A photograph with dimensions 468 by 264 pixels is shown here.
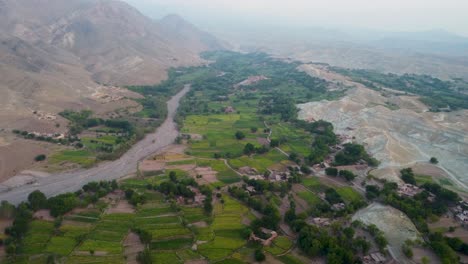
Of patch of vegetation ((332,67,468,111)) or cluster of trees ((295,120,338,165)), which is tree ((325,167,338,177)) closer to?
cluster of trees ((295,120,338,165))

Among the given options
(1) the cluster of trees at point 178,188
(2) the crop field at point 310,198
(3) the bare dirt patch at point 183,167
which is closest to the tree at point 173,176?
(1) the cluster of trees at point 178,188

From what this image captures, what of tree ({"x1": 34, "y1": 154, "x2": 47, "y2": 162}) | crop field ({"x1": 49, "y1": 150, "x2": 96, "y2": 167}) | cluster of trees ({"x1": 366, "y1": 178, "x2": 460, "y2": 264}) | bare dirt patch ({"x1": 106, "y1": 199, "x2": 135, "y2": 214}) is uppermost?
tree ({"x1": 34, "y1": 154, "x2": 47, "y2": 162})

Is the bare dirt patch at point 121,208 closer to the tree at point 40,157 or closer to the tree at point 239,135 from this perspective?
the tree at point 40,157

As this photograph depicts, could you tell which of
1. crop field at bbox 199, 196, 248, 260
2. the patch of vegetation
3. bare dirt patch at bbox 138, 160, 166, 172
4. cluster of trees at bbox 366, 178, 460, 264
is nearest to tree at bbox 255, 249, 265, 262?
crop field at bbox 199, 196, 248, 260

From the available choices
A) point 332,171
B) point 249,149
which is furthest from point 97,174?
point 332,171

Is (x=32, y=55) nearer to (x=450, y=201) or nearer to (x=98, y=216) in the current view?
(x=98, y=216)

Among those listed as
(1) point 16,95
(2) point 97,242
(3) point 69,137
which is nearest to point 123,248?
(2) point 97,242

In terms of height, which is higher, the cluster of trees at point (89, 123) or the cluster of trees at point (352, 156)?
the cluster of trees at point (89, 123)
